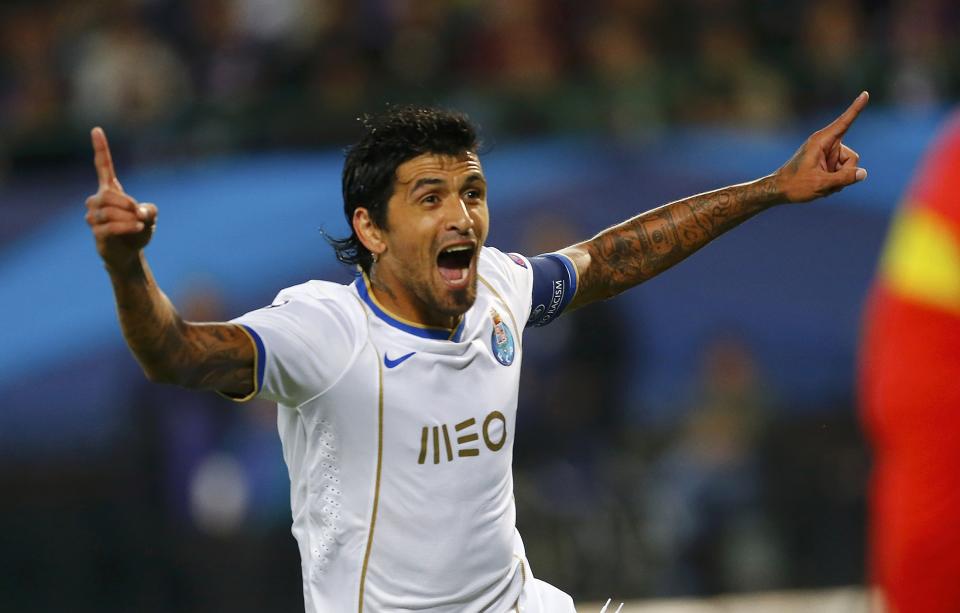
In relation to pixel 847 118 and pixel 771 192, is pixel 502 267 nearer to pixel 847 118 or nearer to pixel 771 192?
pixel 771 192

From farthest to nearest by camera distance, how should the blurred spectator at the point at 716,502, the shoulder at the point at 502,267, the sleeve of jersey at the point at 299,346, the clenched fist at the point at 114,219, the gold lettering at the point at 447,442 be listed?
the blurred spectator at the point at 716,502 < the shoulder at the point at 502,267 < the gold lettering at the point at 447,442 < the sleeve of jersey at the point at 299,346 < the clenched fist at the point at 114,219

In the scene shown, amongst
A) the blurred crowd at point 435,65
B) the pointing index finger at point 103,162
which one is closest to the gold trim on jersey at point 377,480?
the pointing index finger at point 103,162

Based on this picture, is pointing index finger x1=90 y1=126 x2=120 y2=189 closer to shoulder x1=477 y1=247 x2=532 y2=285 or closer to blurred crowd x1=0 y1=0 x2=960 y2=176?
shoulder x1=477 y1=247 x2=532 y2=285

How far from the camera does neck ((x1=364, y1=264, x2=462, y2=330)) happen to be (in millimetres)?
4074

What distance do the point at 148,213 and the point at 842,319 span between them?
6.91 m

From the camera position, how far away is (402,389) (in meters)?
3.91

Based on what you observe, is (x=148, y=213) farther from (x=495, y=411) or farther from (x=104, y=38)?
(x=104, y=38)

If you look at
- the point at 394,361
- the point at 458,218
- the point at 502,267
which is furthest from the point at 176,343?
the point at 502,267

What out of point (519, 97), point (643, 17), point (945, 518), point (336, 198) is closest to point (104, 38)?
point (336, 198)

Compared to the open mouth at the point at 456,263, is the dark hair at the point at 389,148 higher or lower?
higher

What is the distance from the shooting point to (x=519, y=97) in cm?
969

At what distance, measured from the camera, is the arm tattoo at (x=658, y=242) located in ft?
15.4

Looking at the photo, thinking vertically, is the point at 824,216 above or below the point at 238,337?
above

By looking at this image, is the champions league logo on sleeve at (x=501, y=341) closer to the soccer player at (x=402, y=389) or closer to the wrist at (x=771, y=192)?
the soccer player at (x=402, y=389)
